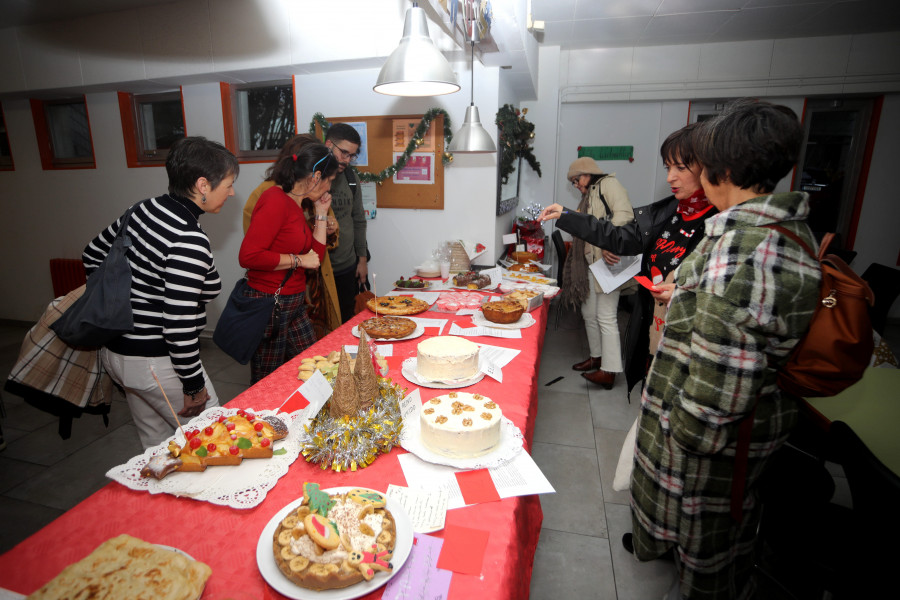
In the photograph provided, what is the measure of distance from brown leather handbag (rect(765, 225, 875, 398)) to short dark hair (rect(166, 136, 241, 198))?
1676 millimetres

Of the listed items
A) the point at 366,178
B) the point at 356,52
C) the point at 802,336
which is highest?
the point at 356,52

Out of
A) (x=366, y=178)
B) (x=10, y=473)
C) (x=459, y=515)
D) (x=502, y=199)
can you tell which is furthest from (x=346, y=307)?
(x=459, y=515)

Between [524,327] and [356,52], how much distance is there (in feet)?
7.69

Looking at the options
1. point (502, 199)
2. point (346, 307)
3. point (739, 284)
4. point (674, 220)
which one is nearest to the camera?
point (739, 284)

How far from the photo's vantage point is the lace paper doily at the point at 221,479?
102 cm

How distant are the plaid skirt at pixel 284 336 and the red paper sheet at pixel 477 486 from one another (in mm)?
1378

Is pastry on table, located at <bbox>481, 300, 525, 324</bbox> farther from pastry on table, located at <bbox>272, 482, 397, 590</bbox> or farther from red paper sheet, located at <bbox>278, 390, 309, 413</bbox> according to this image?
pastry on table, located at <bbox>272, 482, 397, 590</bbox>

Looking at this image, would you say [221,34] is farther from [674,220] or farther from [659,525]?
[659,525]

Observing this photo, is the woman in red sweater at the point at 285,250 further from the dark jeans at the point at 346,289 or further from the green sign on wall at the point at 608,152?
the green sign on wall at the point at 608,152

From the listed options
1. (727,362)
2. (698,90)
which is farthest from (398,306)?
(698,90)

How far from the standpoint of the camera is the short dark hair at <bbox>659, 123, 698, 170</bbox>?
5.26ft

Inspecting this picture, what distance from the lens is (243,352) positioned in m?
2.06

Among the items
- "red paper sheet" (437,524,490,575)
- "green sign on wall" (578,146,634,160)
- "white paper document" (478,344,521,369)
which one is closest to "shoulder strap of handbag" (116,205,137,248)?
"white paper document" (478,344,521,369)

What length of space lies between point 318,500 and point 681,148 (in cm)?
163
